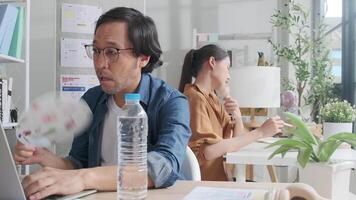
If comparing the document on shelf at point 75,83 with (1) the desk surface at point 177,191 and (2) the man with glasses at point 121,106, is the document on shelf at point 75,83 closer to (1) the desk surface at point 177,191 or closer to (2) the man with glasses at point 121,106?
(2) the man with glasses at point 121,106

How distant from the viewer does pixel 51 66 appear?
3.08 m

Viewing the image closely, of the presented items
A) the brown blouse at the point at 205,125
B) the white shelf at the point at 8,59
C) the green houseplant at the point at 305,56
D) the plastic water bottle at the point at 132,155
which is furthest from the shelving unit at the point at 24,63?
the green houseplant at the point at 305,56

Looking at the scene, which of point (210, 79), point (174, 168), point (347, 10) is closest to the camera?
point (174, 168)

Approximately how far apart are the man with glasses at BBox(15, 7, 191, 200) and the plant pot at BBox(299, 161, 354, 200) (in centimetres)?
36

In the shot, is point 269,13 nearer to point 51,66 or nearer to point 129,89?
point 51,66

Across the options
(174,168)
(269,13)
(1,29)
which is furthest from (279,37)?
(174,168)

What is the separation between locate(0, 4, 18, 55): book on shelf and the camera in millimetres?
2484

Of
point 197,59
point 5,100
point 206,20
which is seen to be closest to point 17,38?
point 5,100

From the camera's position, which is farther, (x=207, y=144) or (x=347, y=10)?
(x=347, y=10)

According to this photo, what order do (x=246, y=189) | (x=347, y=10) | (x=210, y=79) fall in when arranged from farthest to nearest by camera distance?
(x=347, y=10), (x=210, y=79), (x=246, y=189)

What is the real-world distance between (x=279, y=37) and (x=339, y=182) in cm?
307

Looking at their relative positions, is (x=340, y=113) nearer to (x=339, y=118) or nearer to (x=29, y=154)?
(x=339, y=118)

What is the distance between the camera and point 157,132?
1.36m

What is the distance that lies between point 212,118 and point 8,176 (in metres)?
1.51
